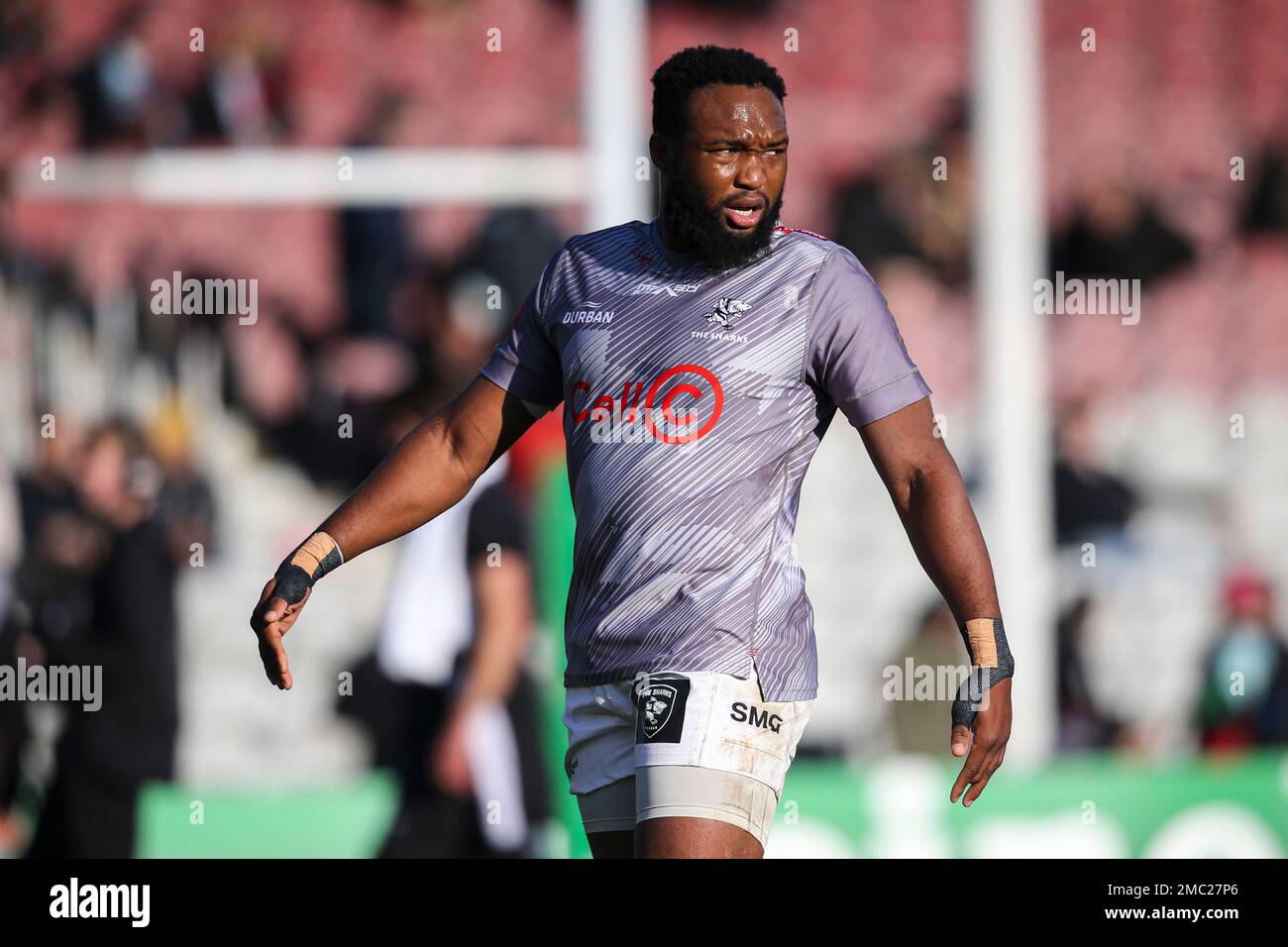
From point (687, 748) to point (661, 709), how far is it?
0.30ft

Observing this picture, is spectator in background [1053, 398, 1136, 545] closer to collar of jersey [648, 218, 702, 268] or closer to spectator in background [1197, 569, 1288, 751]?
spectator in background [1197, 569, 1288, 751]

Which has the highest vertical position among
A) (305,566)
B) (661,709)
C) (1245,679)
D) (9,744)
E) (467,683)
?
(305,566)

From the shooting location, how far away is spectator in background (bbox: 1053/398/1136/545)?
10.0 meters

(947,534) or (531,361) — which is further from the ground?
(531,361)


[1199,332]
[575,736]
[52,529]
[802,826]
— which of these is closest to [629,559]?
[575,736]

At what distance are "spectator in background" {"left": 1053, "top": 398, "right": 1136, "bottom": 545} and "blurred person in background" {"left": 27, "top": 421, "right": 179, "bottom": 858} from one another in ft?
15.5

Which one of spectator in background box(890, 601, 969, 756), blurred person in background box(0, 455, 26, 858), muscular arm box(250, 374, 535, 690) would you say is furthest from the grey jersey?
blurred person in background box(0, 455, 26, 858)

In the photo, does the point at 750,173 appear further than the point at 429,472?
No

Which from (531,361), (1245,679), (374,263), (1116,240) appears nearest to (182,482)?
(374,263)

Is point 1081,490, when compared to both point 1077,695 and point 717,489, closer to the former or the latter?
point 1077,695

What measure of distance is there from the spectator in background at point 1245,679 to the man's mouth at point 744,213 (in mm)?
6567

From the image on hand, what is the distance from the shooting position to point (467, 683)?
711 centimetres

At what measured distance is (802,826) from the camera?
25.3 feet
